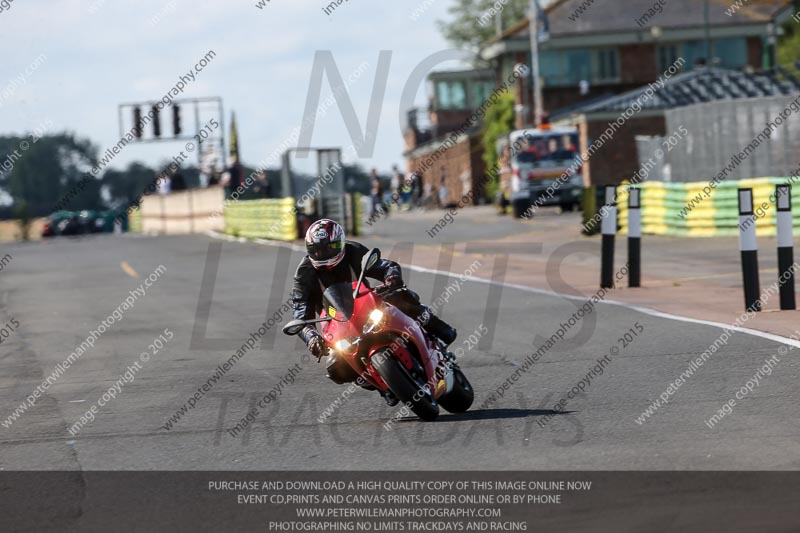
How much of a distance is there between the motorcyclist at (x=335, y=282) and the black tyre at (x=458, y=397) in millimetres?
251

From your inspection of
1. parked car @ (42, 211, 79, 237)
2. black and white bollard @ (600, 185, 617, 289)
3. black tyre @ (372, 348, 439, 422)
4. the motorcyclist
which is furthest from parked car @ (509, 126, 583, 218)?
parked car @ (42, 211, 79, 237)

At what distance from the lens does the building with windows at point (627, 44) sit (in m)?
60.1

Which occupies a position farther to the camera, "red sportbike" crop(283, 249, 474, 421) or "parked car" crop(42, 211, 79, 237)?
"parked car" crop(42, 211, 79, 237)

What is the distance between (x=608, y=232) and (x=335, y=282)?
26.6 ft

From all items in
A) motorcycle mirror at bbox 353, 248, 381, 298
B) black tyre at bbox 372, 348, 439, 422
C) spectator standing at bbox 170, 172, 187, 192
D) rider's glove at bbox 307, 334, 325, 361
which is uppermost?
spectator standing at bbox 170, 172, 187, 192

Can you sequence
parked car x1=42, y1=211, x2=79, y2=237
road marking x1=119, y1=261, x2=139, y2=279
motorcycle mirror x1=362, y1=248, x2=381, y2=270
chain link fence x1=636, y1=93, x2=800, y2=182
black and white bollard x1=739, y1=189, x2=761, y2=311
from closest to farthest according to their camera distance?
1. motorcycle mirror x1=362, y1=248, x2=381, y2=270
2. black and white bollard x1=739, y1=189, x2=761, y2=311
3. road marking x1=119, y1=261, x2=139, y2=279
4. chain link fence x1=636, y1=93, x2=800, y2=182
5. parked car x1=42, y1=211, x2=79, y2=237

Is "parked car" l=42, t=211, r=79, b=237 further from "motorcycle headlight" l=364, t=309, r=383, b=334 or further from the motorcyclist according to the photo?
"motorcycle headlight" l=364, t=309, r=383, b=334

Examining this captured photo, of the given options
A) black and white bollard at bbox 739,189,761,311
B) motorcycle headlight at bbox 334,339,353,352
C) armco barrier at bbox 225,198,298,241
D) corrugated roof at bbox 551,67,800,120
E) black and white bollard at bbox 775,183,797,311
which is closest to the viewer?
motorcycle headlight at bbox 334,339,353,352

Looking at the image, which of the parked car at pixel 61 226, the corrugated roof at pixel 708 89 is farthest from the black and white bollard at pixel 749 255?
the parked car at pixel 61 226

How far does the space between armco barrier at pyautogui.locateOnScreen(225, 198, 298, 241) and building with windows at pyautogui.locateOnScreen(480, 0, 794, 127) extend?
22.3 m

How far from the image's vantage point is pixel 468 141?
65625 millimetres

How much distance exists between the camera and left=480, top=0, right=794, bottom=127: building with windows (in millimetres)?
60125

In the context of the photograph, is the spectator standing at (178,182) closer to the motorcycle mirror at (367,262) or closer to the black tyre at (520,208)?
the black tyre at (520,208)
